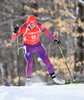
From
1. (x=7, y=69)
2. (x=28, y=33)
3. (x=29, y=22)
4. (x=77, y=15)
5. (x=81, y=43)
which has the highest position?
(x=77, y=15)

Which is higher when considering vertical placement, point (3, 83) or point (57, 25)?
point (57, 25)

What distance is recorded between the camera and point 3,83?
10094 mm

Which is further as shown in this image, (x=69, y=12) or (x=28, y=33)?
(x=69, y=12)

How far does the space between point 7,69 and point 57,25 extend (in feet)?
25.4

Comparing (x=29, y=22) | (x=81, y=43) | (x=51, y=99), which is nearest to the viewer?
(x=51, y=99)

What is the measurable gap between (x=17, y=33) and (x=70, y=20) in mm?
4475

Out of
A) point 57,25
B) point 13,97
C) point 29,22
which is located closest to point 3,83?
point 57,25

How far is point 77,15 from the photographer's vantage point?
8.04 m

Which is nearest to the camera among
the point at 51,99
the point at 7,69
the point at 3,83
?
the point at 51,99

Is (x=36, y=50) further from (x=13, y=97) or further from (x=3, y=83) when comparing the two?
(x=3, y=83)

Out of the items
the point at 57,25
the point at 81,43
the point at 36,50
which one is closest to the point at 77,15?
the point at 57,25

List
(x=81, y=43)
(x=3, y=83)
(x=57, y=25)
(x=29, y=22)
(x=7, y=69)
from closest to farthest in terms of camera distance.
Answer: (x=29, y=22) → (x=57, y=25) → (x=3, y=83) → (x=81, y=43) → (x=7, y=69)

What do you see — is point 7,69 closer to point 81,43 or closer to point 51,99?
point 81,43

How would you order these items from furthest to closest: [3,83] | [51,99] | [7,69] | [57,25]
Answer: [7,69] < [3,83] < [57,25] < [51,99]
